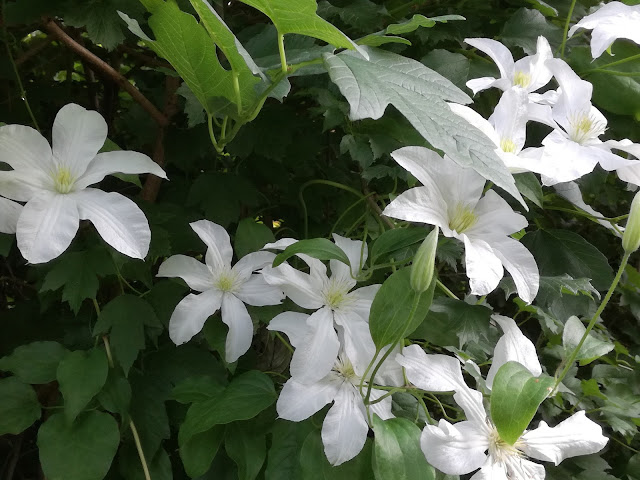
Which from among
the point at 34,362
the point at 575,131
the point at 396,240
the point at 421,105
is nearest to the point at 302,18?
the point at 421,105

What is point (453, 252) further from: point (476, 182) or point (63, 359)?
point (63, 359)

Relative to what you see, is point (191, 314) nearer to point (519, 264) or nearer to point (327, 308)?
point (327, 308)

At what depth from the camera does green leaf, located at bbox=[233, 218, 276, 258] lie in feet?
2.01

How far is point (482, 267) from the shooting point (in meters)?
0.45

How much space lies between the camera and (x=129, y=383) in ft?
1.90

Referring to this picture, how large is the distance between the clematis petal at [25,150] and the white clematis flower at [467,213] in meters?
0.29

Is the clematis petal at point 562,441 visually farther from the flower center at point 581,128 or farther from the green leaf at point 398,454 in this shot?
the flower center at point 581,128

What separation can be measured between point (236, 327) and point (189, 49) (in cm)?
25

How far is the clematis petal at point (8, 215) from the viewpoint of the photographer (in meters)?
0.47

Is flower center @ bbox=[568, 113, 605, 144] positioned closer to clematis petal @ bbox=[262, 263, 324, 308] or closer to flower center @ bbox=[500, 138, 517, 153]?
flower center @ bbox=[500, 138, 517, 153]

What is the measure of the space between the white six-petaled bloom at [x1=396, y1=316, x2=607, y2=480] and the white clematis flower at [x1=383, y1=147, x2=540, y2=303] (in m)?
0.09

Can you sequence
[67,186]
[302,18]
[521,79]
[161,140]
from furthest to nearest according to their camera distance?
1. [161,140]
2. [521,79]
3. [67,186]
4. [302,18]

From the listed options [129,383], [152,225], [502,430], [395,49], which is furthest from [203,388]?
[395,49]

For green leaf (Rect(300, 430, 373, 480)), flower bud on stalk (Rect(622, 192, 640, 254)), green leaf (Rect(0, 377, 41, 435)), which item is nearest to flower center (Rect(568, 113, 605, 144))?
flower bud on stalk (Rect(622, 192, 640, 254))
